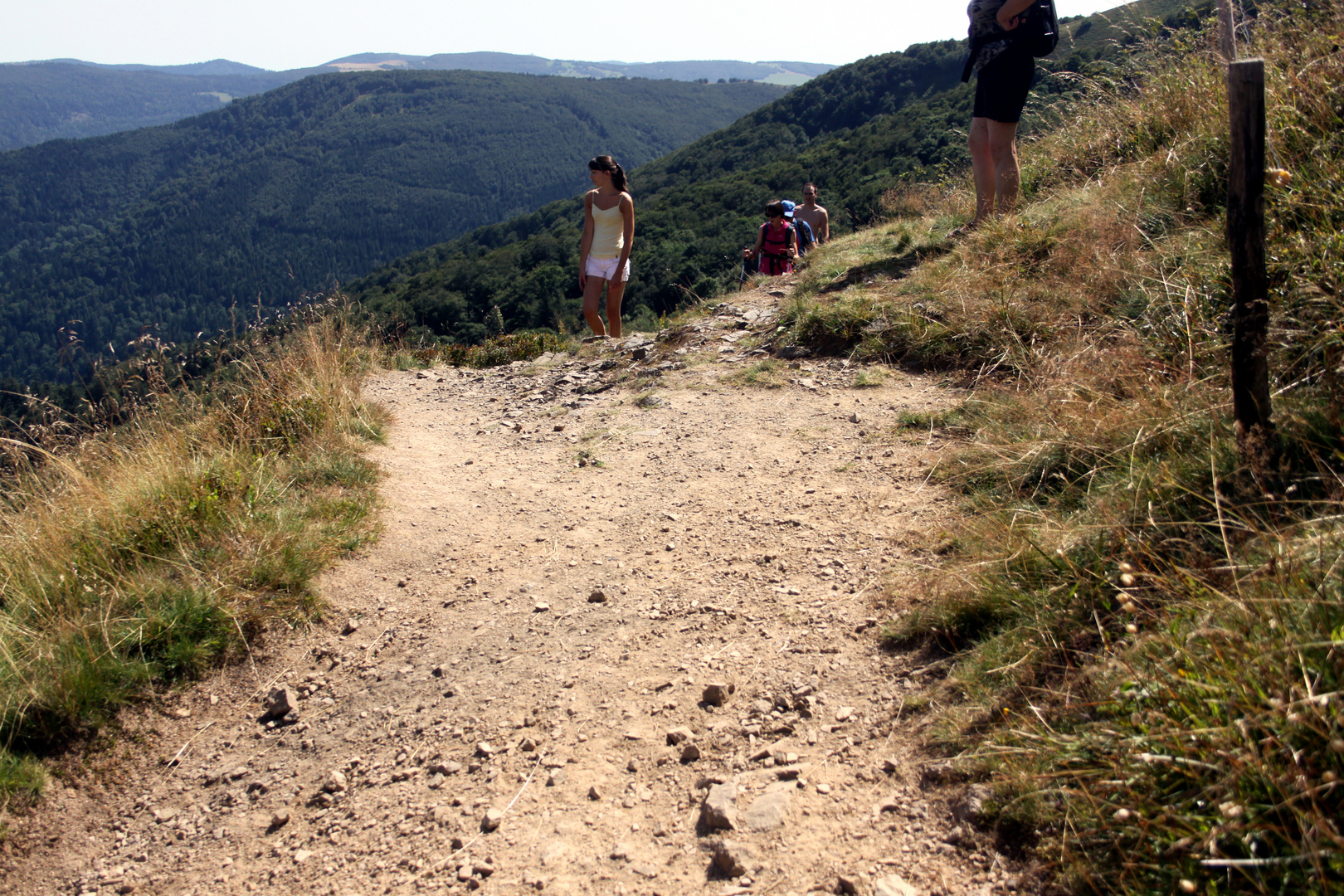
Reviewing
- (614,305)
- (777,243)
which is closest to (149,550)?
(614,305)

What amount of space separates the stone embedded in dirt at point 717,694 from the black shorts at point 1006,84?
4312mm

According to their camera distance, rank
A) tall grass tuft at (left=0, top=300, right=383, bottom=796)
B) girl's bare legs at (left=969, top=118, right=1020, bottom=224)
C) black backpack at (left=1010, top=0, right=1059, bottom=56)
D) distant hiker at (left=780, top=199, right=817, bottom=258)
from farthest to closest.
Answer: distant hiker at (left=780, top=199, right=817, bottom=258) < girl's bare legs at (left=969, top=118, right=1020, bottom=224) < black backpack at (left=1010, top=0, right=1059, bottom=56) < tall grass tuft at (left=0, top=300, right=383, bottom=796)

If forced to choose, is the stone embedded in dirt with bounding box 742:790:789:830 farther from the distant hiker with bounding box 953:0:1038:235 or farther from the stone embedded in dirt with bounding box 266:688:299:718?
the distant hiker with bounding box 953:0:1038:235

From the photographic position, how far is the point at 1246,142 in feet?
5.85

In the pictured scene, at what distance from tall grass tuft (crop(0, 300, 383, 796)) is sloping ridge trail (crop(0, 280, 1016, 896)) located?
0.15 m

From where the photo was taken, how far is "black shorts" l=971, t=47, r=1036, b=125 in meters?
4.80

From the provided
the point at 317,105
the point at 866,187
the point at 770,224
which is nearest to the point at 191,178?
the point at 317,105

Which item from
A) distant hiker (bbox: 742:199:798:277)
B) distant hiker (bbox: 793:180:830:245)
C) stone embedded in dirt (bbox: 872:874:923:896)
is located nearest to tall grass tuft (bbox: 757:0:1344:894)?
stone embedded in dirt (bbox: 872:874:923:896)

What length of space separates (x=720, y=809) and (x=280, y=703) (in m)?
1.71

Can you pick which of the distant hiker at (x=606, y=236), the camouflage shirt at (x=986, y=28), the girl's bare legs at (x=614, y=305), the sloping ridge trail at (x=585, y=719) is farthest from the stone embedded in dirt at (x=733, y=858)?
the girl's bare legs at (x=614, y=305)

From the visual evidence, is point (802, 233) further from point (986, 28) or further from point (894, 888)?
point (894, 888)

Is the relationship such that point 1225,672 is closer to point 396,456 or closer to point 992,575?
point 992,575

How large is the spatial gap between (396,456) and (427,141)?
187 m

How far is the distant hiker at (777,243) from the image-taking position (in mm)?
8086
